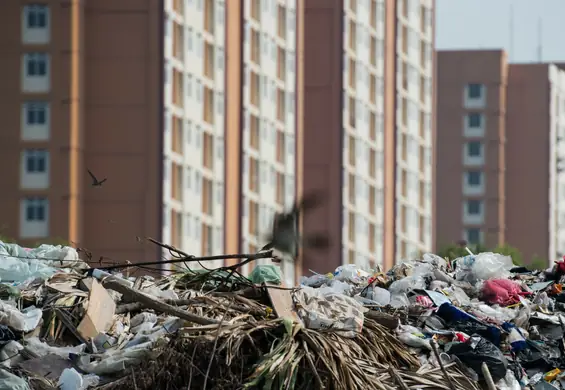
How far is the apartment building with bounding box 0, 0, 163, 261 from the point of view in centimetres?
4616

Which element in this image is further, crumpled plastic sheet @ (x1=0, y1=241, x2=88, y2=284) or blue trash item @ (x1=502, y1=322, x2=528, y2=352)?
crumpled plastic sheet @ (x1=0, y1=241, x2=88, y2=284)

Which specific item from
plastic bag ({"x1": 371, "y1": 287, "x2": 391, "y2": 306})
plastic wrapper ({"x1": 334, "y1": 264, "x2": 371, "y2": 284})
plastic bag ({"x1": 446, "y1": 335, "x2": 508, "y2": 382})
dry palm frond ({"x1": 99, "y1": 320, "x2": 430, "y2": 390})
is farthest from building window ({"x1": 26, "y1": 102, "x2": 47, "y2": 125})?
dry palm frond ({"x1": 99, "y1": 320, "x2": 430, "y2": 390})

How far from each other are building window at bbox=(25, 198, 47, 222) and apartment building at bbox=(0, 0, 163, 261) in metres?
0.03

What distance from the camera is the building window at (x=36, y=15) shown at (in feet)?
152

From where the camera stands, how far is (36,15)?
46.4m

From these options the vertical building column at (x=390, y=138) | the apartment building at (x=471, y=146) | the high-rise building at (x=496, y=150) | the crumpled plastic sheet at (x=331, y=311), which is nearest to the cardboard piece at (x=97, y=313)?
the crumpled plastic sheet at (x=331, y=311)

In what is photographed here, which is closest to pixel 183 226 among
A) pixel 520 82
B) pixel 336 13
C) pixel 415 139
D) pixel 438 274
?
pixel 336 13

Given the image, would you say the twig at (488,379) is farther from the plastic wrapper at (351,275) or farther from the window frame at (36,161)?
the window frame at (36,161)

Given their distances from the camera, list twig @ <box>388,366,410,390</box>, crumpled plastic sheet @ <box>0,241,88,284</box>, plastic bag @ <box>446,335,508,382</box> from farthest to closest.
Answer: crumpled plastic sheet @ <box>0,241,88,284</box> < plastic bag @ <box>446,335,508,382</box> < twig @ <box>388,366,410,390</box>

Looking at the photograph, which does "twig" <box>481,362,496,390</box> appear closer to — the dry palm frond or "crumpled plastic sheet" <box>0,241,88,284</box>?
the dry palm frond

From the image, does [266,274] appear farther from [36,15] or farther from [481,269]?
[36,15]

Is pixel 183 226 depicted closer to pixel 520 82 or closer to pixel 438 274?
pixel 438 274

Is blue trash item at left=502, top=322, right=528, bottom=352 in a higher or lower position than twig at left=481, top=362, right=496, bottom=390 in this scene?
higher

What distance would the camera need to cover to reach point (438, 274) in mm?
11078
